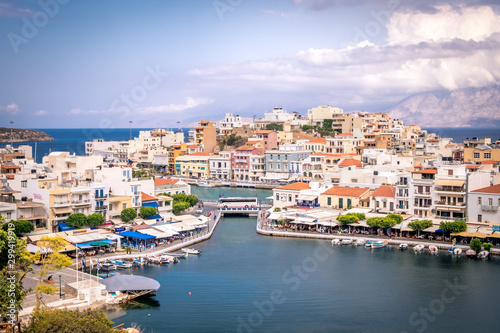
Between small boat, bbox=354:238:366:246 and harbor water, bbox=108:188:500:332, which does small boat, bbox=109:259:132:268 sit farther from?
small boat, bbox=354:238:366:246

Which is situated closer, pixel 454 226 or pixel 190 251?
pixel 190 251

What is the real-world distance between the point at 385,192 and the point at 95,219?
18.3 m

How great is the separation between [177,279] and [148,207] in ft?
33.9

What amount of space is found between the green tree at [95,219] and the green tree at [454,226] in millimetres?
18772

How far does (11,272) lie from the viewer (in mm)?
18656

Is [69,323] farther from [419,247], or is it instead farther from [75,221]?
[419,247]

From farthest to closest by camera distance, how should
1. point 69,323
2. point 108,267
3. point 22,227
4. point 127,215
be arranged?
point 127,215, point 22,227, point 108,267, point 69,323

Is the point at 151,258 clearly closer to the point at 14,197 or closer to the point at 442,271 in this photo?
the point at 14,197

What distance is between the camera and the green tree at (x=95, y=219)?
32.2m

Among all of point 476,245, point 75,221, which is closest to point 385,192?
point 476,245

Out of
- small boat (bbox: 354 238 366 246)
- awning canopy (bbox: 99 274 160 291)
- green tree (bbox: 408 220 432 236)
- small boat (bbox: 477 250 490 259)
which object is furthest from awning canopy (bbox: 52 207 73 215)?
small boat (bbox: 477 250 490 259)

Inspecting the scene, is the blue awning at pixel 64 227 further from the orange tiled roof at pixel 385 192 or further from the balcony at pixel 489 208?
the balcony at pixel 489 208

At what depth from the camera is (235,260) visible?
2986cm

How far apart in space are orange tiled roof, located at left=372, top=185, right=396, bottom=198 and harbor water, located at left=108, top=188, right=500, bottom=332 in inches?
251
